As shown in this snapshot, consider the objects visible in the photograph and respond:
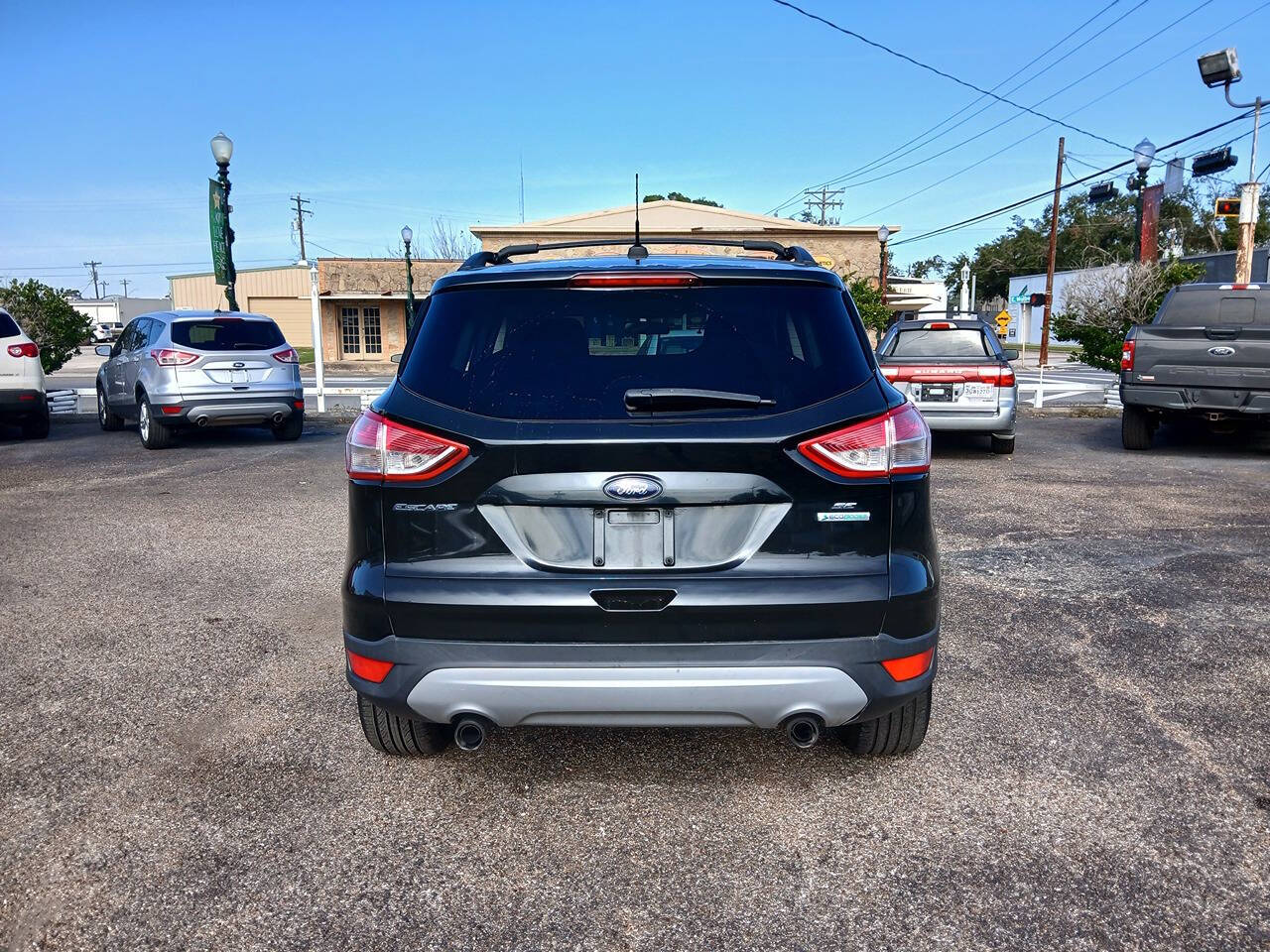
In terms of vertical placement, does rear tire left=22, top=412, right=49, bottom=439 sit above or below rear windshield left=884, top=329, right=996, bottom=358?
below

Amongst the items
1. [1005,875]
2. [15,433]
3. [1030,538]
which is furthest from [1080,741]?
[15,433]

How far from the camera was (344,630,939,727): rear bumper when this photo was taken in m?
2.94

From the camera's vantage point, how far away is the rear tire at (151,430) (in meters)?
12.4

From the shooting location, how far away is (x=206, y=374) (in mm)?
12297

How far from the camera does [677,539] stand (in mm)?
2951

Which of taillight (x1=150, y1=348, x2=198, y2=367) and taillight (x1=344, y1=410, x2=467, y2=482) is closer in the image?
taillight (x1=344, y1=410, x2=467, y2=482)

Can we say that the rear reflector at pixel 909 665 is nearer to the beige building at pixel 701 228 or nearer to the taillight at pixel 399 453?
the taillight at pixel 399 453

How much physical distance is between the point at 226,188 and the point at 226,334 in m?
6.34

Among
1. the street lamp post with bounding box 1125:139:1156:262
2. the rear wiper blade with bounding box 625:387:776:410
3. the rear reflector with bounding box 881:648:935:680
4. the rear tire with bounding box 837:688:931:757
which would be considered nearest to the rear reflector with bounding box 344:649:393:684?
the rear wiper blade with bounding box 625:387:776:410

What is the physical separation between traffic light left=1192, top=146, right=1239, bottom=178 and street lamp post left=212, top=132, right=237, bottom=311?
1911 cm

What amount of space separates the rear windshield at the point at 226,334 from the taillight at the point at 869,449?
10964mm

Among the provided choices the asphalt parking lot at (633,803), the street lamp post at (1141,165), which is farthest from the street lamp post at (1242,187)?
the asphalt parking lot at (633,803)

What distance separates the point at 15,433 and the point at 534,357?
573 inches

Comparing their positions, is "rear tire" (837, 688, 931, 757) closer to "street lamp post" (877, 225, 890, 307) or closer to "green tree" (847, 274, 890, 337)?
"green tree" (847, 274, 890, 337)
